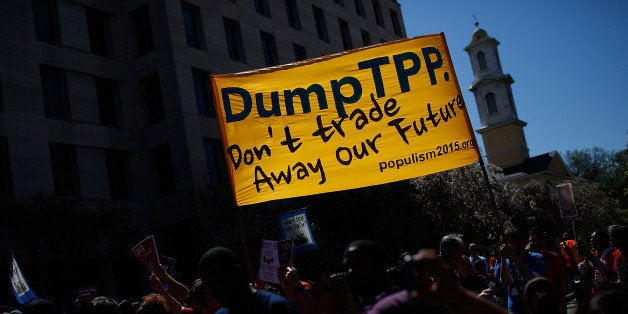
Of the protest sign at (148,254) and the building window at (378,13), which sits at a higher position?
the building window at (378,13)

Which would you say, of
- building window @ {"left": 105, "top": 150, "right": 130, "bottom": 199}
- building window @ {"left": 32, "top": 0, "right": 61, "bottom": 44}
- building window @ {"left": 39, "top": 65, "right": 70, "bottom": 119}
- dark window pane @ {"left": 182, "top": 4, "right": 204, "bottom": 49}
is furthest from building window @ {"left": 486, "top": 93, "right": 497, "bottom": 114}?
building window @ {"left": 39, "top": 65, "right": 70, "bottom": 119}

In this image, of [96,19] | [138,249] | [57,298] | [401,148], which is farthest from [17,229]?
[401,148]

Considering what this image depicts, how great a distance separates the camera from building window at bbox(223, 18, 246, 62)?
29.1 metres

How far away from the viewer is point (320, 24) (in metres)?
35.6

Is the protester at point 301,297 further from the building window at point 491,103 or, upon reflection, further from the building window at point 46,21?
the building window at point 491,103

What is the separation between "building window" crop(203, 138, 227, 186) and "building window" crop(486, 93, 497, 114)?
188ft

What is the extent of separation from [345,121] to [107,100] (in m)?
20.4

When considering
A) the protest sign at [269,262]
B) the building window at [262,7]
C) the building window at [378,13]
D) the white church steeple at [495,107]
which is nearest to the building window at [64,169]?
the building window at [262,7]

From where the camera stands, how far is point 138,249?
671 centimetres

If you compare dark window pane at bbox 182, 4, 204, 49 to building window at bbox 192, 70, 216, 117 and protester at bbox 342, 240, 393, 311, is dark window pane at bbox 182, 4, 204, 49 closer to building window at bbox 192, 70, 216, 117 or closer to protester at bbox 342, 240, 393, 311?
building window at bbox 192, 70, 216, 117

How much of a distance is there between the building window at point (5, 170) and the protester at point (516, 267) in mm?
18670

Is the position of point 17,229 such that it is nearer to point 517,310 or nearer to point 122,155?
point 122,155

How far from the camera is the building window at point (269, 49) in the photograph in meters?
31.0

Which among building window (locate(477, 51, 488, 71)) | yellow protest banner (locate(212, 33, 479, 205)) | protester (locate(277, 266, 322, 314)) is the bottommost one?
protester (locate(277, 266, 322, 314))
